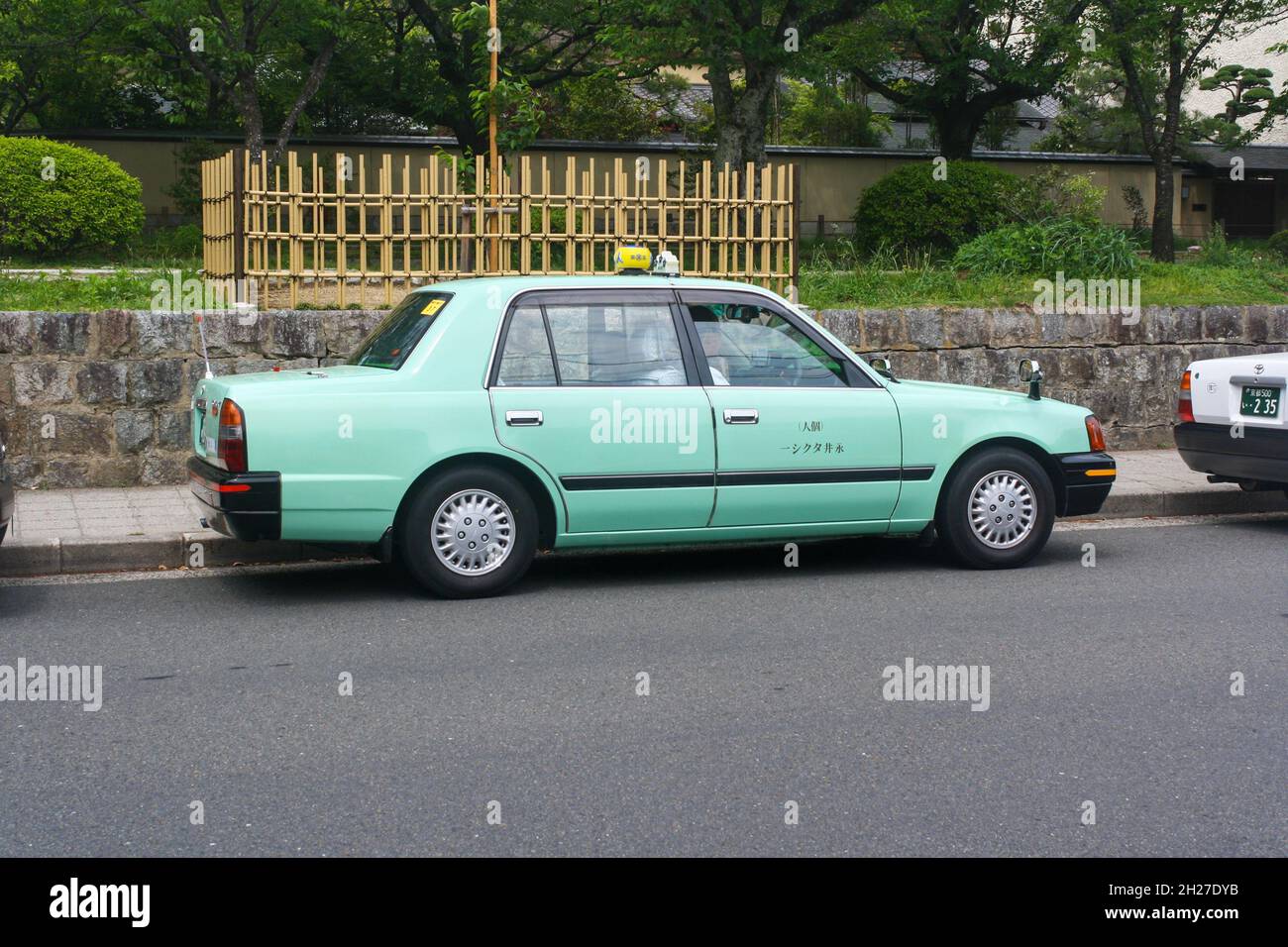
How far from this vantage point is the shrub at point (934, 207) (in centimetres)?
2062

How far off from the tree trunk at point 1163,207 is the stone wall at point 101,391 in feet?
50.4

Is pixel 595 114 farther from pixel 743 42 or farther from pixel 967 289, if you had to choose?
pixel 967 289

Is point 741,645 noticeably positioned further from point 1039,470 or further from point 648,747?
point 1039,470

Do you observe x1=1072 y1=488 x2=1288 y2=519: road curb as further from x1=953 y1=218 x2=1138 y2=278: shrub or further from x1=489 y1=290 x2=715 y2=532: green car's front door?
x1=489 y1=290 x2=715 y2=532: green car's front door

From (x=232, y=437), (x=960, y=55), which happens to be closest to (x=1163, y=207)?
(x=960, y=55)

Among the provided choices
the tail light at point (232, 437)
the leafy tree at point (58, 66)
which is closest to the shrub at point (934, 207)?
the leafy tree at point (58, 66)

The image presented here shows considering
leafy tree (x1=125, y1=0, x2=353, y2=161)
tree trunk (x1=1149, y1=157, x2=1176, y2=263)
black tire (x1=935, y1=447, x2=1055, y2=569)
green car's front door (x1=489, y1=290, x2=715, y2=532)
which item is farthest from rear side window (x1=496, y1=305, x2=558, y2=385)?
tree trunk (x1=1149, y1=157, x2=1176, y2=263)

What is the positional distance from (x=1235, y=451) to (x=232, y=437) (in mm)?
6584

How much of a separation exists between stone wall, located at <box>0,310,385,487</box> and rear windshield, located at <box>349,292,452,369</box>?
293 centimetres

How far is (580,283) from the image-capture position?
7.80 metres

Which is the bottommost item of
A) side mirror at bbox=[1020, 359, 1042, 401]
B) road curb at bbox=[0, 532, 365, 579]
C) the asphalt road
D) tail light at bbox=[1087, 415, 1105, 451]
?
the asphalt road

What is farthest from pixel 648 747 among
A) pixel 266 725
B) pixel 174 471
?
pixel 174 471

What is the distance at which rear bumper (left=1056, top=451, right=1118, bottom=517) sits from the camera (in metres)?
8.41
